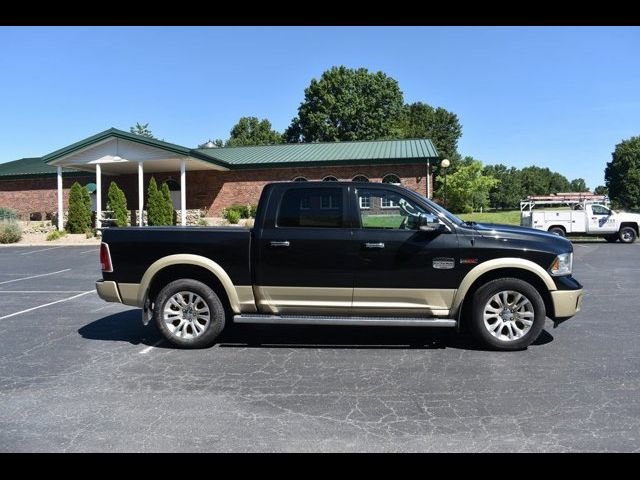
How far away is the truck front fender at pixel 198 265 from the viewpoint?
6219 millimetres

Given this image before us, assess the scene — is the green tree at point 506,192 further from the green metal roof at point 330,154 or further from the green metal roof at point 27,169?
the green metal roof at point 27,169

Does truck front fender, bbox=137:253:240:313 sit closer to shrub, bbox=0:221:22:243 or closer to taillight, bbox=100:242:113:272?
taillight, bbox=100:242:113:272

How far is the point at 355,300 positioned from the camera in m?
6.10

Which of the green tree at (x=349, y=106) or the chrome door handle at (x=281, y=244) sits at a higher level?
the green tree at (x=349, y=106)

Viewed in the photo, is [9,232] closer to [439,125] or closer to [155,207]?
[155,207]

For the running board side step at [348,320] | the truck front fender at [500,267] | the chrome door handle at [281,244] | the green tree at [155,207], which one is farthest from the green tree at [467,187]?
the chrome door handle at [281,244]

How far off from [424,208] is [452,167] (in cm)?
7596

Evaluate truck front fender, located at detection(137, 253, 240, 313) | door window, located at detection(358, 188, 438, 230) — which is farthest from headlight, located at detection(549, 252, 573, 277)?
truck front fender, located at detection(137, 253, 240, 313)

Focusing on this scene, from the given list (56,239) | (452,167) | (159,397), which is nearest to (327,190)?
(159,397)

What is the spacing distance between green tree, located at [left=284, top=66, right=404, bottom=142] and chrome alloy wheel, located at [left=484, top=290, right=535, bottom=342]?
54655 millimetres

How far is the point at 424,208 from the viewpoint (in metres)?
6.21

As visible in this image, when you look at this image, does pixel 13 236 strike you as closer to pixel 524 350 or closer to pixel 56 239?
pixel 56 239

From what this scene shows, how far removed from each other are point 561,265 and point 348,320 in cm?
251

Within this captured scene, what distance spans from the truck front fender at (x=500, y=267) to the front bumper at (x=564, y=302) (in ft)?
0.31
